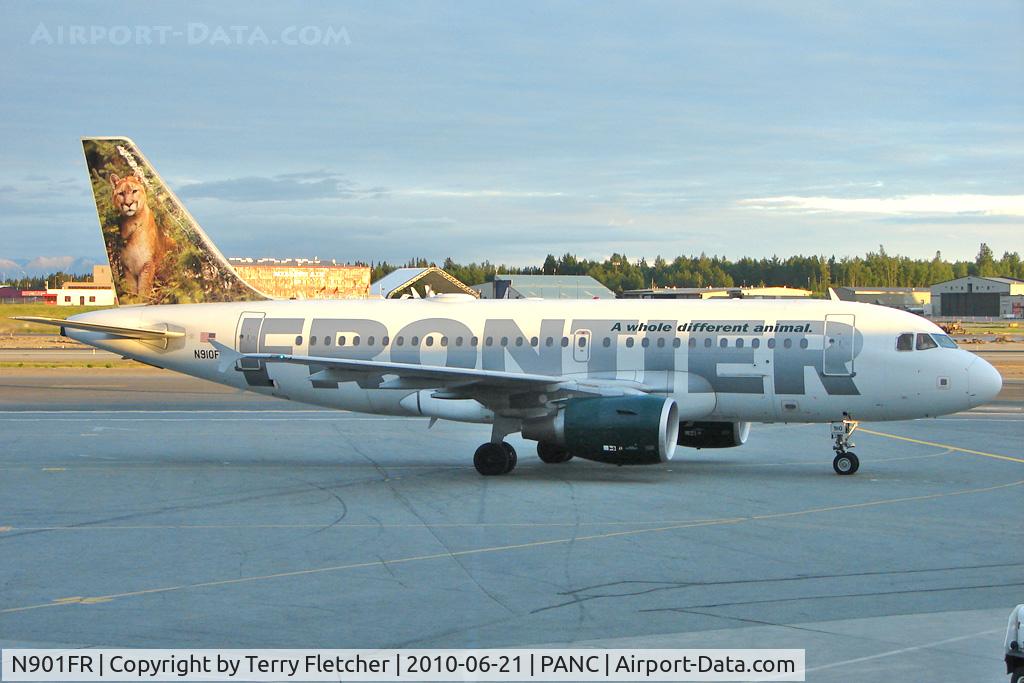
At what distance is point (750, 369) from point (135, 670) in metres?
17.1

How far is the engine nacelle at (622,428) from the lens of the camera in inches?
918

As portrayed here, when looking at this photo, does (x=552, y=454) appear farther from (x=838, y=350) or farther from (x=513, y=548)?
(x=513, y=548)

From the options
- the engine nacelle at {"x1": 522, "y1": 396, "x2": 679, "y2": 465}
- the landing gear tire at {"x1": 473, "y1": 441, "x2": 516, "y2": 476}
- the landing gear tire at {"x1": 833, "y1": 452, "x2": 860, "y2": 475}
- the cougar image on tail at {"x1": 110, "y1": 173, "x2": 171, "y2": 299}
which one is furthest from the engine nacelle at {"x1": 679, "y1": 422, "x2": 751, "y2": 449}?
the cougar image on tail at {"x1": 110, "y1": 173, "x2": 171, "y2": 299}

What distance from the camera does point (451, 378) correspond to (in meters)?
24.7

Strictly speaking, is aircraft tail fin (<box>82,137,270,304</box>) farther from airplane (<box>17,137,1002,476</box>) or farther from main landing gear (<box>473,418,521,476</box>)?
main landing gear (<box>473,418,521,476</box>)

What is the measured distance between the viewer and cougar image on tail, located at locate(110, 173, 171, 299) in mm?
32031

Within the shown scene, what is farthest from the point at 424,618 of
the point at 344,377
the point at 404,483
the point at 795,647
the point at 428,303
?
the point at 428,303

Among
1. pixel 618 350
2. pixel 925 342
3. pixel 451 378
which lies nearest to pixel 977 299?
pixel 925 342

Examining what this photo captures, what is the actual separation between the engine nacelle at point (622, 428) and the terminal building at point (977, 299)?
149m

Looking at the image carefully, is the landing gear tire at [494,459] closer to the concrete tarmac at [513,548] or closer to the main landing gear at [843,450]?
the concrete tarmac at [513,548]

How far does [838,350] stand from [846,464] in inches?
95.9

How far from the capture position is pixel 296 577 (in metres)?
15.3

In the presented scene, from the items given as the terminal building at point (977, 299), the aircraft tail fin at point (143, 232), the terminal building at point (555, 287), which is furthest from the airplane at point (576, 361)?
the terminal building at point (977, 299)

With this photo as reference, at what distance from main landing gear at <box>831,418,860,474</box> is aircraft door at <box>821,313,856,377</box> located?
1.16 meters
